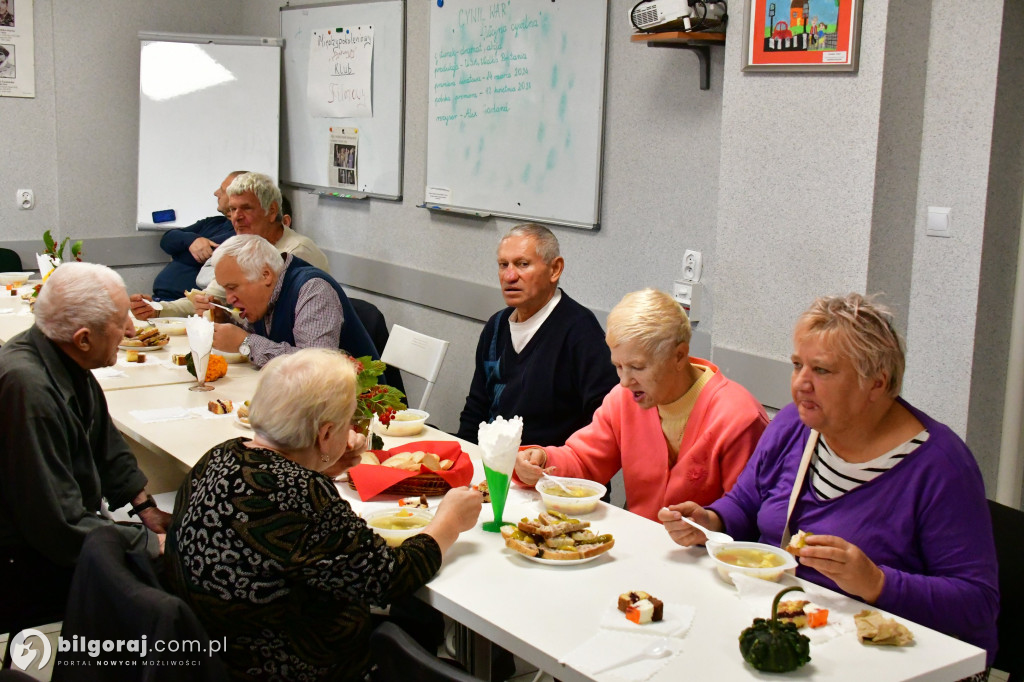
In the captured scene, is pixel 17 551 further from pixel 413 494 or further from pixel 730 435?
pixel 730 435

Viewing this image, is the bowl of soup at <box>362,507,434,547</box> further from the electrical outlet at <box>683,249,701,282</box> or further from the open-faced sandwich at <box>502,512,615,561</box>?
the electrical outlet at <box>683,249,701,282</box>

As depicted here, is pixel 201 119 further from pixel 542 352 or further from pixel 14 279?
pixel 542 352

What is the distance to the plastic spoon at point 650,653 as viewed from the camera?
5.39ft

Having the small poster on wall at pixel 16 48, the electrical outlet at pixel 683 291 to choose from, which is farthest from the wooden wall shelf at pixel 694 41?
the small poster on wall at pixel 16 48

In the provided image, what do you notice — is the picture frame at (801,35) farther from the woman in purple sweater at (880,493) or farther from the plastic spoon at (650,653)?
the plastic spoon at (650,653)

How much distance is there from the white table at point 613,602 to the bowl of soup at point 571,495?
4cm

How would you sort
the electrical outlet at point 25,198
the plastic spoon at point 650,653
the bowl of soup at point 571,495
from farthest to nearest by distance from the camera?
the electrical outlet at point 25,198, the bowl of soup at point 571,495, the plastic spoon at point 650,653

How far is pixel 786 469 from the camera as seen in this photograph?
2.21 metres

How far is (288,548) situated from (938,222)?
86.8 inches

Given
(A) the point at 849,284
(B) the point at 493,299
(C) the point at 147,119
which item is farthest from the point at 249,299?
(C) the point at 147,119

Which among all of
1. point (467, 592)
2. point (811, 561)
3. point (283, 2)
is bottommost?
point (467, 592)

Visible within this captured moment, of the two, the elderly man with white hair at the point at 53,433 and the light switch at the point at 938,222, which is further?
the light switch at the point at 938,222

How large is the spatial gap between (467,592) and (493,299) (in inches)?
114

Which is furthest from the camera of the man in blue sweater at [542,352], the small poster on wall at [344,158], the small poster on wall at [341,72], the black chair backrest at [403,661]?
the small poster on wall at [344,158]
